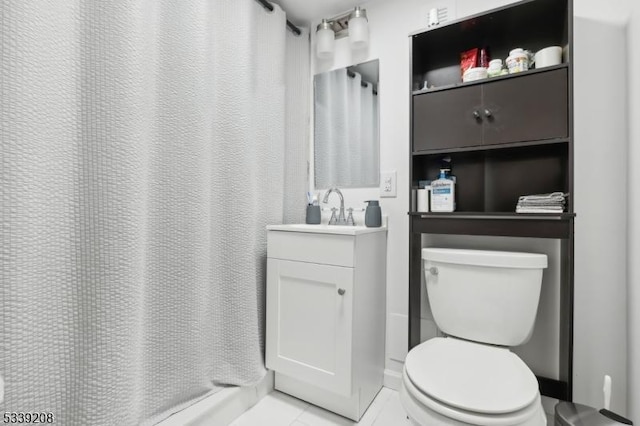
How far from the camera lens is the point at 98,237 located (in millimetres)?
890

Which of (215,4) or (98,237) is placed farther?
(215,4)

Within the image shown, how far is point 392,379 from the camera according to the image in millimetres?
1561

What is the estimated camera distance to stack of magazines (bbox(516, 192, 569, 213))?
1.12 meters

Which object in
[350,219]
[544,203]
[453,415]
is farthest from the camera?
[350,219]

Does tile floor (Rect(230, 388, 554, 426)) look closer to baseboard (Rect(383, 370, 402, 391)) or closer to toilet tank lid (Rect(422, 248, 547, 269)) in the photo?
baseboard (Rect(383, 370, 402, 391))

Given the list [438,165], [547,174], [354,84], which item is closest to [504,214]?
[547,174]

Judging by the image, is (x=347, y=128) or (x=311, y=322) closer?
(x=311, y=322)

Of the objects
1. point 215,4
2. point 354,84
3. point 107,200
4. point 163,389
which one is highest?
point 215,4

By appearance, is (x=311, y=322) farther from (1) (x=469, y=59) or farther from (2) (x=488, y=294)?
(1) (x=469, y=59)

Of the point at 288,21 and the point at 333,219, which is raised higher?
the point at 288,21

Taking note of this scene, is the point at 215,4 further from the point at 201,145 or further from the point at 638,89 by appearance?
the point at 638,89

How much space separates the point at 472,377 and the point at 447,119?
3.22 feet

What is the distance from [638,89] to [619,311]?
81cm

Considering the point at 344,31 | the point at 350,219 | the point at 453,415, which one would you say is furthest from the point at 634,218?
the point at 344,31
